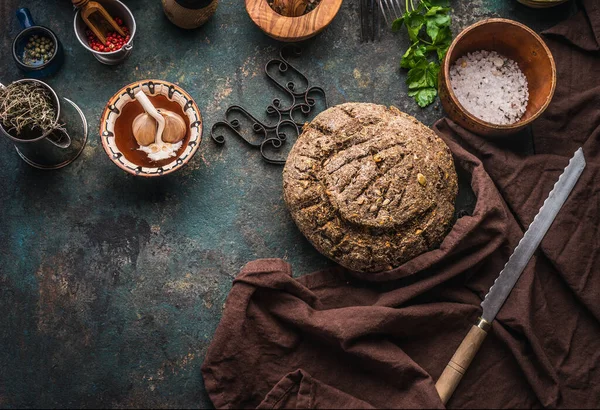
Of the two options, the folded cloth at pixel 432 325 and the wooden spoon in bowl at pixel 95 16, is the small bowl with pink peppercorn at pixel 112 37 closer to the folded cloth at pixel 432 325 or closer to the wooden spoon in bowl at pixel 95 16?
the wooden spoon in bowl at pixel 95 16

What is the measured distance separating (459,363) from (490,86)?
3.82 ft

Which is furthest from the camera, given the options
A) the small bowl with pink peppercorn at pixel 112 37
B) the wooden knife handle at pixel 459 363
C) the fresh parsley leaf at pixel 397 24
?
the fresh parsley leaf at pixel 397 24

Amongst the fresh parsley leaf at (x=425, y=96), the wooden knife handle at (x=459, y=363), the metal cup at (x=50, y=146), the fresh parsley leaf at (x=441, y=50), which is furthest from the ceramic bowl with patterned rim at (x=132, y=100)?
the wooden knife handle at (x=459, y=363)

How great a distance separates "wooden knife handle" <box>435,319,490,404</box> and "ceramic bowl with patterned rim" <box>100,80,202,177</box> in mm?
1280

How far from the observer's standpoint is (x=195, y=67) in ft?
8.49

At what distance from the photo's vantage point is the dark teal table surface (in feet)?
7.71

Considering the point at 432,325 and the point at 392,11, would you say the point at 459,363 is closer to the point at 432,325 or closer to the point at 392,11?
the point at 432,325

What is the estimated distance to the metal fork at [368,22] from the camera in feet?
8.55

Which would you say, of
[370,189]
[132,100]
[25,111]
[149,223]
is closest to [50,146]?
[25,111]

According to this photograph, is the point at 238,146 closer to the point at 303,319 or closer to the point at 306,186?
the point at 306,186

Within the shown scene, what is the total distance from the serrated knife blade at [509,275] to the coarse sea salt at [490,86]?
1.07ft

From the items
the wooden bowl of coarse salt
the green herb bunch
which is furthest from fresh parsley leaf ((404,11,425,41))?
the wooden bowl of coarse salt

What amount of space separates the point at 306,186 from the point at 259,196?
341 millimetres

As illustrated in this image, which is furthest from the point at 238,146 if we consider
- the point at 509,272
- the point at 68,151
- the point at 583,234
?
the point at 583,234
